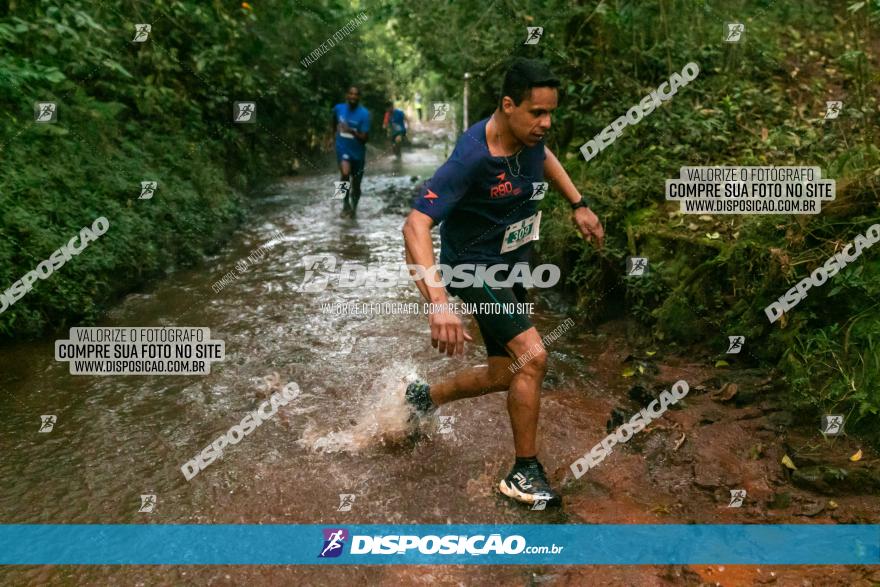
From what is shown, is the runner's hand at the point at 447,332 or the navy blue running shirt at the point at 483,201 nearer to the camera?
the runner's hand at the point at 447,332

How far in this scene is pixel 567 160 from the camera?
7418mm

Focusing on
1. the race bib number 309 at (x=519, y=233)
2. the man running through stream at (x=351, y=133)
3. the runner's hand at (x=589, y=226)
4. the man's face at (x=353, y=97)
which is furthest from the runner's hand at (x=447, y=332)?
the man's face at (x=353, y=97)

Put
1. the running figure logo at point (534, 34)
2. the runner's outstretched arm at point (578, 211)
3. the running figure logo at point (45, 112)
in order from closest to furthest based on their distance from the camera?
the runner's outstretched arm at point (578, 211) → the running figure logo at point (45, 112) → the running figure logo at point (534, 34)

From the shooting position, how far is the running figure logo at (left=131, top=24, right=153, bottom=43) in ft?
27.0

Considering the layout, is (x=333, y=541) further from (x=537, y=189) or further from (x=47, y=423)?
(x=47, y=423)

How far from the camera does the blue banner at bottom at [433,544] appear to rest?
285 cm

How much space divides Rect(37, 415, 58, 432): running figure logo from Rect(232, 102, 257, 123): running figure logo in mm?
8202

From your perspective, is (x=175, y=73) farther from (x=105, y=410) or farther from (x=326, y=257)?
(x=105, y=410)

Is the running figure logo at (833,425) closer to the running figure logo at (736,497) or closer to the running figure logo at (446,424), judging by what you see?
the running figure logo at (736,497)

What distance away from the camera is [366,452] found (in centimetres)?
388

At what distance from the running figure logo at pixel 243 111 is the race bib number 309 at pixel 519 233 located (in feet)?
30.2

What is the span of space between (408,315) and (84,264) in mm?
2916

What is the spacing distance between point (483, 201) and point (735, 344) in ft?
7.28

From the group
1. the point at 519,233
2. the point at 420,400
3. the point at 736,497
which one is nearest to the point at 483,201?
the point at 519,233
